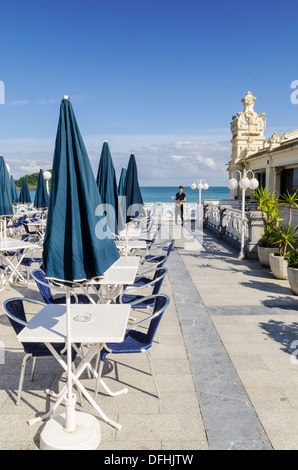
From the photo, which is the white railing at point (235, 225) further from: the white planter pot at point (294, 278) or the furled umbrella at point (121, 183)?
the white planter pot at point (294, 278)

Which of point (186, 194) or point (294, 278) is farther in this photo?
point (186, 194)

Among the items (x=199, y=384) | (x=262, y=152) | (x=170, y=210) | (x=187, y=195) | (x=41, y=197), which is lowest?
(x=199, y=384)

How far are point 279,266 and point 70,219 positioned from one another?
6.00m

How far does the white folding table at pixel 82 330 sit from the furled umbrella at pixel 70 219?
1.76 feet

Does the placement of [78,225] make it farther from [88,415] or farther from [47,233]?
[88,415]

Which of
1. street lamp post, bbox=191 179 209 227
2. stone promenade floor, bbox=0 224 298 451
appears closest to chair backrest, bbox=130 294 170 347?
stone promenade floor, bbox=0 224 298 451

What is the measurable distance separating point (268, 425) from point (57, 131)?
2874 millimetres

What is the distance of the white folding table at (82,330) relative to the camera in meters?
3.08

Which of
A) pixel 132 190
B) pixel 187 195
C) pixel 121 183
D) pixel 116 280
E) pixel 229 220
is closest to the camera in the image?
pixel 116 280

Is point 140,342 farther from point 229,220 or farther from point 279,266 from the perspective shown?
point 229,220

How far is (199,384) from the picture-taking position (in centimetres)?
378

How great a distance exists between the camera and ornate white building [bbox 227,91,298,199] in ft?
55.3

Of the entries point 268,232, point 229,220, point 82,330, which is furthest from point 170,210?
point 82,330

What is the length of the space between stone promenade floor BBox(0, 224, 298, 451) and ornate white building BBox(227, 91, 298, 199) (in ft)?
36.3
